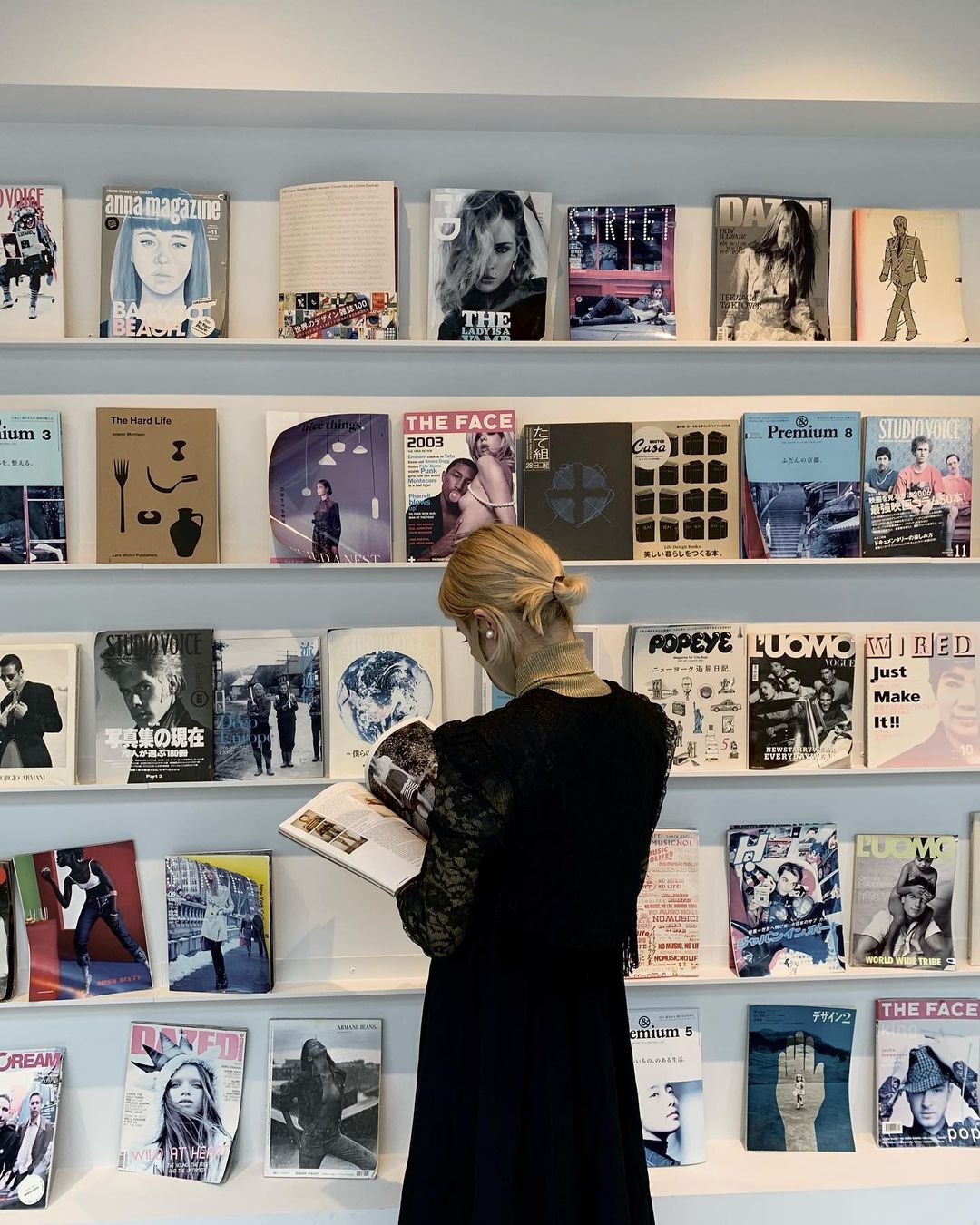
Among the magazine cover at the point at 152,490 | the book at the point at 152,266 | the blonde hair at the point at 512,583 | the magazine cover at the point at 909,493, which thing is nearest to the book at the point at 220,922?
the magazine cover at the point at 152,490

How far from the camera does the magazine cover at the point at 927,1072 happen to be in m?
2.44

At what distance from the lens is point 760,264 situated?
93.8 inches

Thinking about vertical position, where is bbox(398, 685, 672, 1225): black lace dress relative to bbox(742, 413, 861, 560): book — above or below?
below

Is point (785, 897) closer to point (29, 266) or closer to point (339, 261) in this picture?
point (339, 261)

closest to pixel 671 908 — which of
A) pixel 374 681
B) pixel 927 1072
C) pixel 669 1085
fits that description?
pixel 669 1085

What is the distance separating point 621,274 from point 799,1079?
6.11ft

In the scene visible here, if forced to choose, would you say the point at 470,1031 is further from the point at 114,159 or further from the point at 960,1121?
the point at 114,159

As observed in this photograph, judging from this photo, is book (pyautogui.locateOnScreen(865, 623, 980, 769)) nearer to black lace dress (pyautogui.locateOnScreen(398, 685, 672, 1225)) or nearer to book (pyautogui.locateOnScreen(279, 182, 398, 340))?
black lace dress (pyautogui.locateOnScreen(398, 685, 672, 1225))

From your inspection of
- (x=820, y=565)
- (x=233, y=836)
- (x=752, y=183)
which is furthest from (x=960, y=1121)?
(x=752, y=183)

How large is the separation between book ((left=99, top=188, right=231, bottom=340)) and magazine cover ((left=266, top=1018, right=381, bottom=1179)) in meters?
1.56

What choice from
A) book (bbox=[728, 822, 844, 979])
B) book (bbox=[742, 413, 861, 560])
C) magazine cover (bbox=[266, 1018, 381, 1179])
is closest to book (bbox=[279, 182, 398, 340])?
book (bbox=[742, 413, 861, 560])

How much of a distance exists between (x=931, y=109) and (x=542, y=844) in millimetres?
1809

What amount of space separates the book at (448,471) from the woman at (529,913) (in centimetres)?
75

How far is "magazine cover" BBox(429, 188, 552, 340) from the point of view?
233 centimetres
